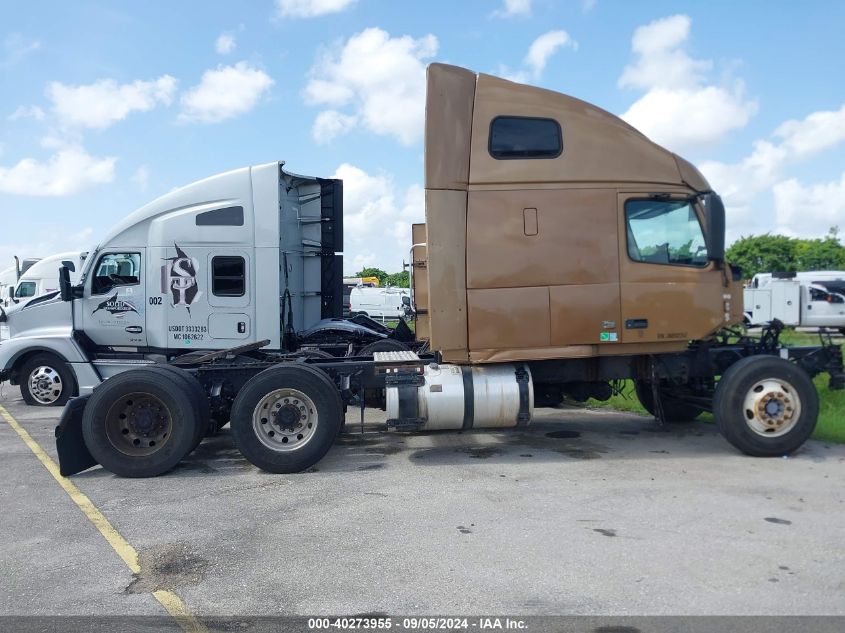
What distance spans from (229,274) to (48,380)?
13.4 feet

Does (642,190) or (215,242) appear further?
(215,242)

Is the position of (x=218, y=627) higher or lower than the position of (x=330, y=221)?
lower

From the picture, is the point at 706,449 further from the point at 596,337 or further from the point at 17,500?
the point at 17,500

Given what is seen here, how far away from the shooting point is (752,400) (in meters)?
7.47

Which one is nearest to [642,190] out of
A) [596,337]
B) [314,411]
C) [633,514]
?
[596,337]

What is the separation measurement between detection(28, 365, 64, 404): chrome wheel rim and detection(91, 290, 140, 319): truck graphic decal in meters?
1.91

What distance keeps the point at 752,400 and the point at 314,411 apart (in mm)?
4695

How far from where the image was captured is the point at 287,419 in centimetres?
726

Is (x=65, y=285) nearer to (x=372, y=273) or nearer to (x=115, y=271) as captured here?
(x=115, y=271)

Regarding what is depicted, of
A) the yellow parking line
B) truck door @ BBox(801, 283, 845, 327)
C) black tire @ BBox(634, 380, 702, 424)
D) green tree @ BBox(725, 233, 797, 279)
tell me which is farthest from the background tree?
the yellow parking line

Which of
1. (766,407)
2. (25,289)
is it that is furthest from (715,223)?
(25,289)

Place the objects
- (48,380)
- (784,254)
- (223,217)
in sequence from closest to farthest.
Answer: (223,217) < (48,380) < (784,254)

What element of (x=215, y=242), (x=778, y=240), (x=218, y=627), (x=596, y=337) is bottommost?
(x=218, y=627)

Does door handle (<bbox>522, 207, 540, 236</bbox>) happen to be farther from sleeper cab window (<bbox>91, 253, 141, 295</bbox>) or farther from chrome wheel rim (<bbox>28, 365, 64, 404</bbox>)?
chrome wheel rim (<bbox>28, 365, 64, 404</bbox>)
